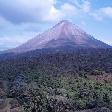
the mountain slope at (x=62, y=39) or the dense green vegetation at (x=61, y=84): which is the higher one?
the mountain slope at (x=62, y=39)

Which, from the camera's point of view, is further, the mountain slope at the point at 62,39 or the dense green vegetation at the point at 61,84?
the mountain slope at the point at 62,39

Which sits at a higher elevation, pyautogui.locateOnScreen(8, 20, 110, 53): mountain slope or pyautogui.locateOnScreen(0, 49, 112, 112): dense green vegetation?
pyautogui.locateOnScreen(8, 20, 110, 53): mountain slope

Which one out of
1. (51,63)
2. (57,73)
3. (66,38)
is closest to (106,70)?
(57,73)

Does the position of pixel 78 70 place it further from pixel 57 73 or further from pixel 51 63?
pixel 51 63

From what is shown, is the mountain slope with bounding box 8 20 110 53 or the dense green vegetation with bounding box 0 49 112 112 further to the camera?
the mountain slope with bounding box 8 20 110 53
